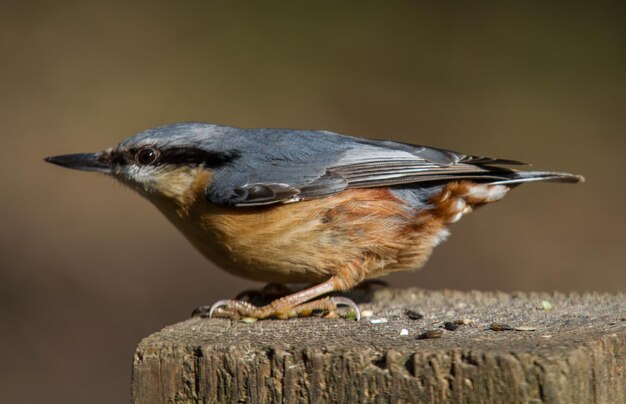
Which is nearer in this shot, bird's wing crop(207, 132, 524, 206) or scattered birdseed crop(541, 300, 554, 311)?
scattered birdseed crop(541, 300, 554, 311)

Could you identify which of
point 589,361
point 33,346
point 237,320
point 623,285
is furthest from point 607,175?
point 589,361

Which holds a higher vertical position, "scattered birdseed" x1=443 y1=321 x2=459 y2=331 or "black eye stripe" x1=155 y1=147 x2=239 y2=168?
"black eye stripe" x1=155 y1=147 x2=239 y2=168

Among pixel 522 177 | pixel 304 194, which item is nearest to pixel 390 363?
pixel 304 194

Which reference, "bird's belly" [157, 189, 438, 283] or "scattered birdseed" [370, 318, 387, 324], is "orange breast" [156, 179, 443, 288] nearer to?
"bird's belly" [157, 189, 438, 283]

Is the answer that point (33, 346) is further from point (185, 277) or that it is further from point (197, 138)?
point (197, 138)

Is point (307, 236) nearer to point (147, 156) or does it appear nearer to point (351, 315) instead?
point (351, 315)

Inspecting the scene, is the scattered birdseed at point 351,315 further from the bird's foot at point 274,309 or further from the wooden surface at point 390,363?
the wooden surface at point 390,363

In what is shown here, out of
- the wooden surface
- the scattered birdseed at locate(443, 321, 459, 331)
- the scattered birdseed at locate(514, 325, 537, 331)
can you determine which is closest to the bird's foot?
the wooden surface
